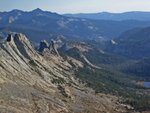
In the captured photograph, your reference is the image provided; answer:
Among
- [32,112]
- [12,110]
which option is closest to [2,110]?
[12,110]

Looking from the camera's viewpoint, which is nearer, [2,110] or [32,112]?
[2,110]

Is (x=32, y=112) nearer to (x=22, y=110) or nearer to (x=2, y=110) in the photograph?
(x=22, y=110)

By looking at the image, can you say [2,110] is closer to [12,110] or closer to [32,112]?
[12,110]

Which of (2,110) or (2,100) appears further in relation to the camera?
(2,100)
